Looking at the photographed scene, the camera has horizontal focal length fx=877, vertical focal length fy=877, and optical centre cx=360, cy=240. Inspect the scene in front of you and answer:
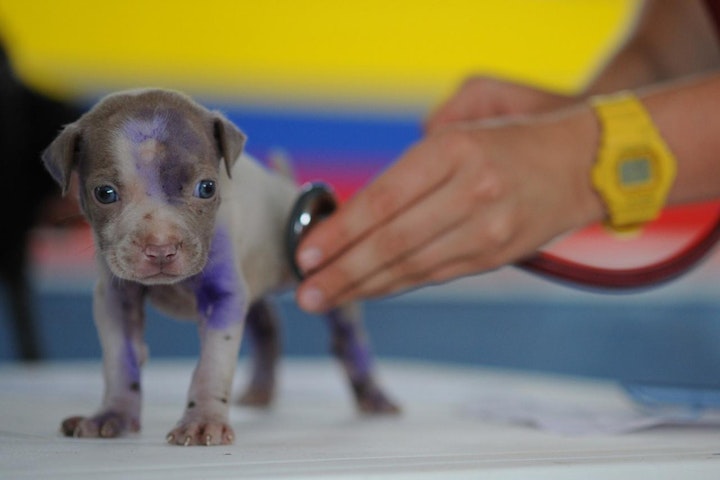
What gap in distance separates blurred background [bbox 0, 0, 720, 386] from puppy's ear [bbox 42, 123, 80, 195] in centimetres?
219

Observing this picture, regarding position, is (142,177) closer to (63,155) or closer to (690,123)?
(63,155)

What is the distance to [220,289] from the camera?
2.52 ft

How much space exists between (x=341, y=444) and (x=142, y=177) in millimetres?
278

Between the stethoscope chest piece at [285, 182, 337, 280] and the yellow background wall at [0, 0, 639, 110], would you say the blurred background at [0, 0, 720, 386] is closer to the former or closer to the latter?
the yellow background wall at [0, 0, 639, 110]

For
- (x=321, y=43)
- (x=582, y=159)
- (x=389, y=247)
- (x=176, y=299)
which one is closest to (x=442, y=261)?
(x=389, y=247)

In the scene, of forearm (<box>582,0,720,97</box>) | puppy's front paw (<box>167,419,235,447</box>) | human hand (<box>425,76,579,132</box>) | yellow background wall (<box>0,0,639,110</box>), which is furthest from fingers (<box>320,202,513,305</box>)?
yellow background wall (<box>0,0,639,110</box>)

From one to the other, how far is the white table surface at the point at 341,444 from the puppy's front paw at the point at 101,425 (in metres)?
0.01

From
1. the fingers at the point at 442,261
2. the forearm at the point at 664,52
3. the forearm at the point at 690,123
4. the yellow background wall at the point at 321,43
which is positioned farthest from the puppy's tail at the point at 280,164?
the yellow background wall at the point at 321,43

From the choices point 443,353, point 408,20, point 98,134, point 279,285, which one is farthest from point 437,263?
point 408,20

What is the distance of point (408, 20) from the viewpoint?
4961 mm

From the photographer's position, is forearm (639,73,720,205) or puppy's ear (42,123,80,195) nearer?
puppy's ear (42,123,80,195)

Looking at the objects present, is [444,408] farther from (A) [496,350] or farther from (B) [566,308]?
(B) [566,308]

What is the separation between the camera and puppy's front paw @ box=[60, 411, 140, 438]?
2.39 feet

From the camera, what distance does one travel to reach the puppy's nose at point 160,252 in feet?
2.14
